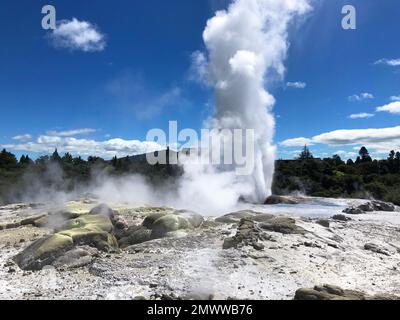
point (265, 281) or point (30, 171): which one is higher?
point (30, 171)

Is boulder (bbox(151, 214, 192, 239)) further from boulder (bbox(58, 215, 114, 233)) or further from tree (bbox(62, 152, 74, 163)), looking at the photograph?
tree (bbox(62, 152, 74, 163))

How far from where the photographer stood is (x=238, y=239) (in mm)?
13711

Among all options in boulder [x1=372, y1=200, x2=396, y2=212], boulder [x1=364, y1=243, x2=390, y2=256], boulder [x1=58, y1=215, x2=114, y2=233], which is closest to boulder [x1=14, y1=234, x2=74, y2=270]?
boulder [x1=58, y1=215, x2=114, y2=233]

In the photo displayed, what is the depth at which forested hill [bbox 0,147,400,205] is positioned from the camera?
45.1 m

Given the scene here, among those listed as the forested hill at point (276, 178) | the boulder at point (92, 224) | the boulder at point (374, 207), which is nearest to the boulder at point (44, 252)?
the boulder at point (92, 224)

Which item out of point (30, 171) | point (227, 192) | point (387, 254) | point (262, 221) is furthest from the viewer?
point (30, 171)

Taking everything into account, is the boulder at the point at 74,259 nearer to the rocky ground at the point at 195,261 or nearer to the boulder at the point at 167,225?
the rocky ground at the point at 195,261

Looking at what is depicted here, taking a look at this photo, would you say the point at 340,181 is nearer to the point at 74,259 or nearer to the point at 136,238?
the point at 136,238

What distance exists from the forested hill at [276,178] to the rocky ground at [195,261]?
25.8 meters

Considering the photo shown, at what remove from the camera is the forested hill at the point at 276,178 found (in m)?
45.1

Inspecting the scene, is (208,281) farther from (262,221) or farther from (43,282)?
(262,221)
